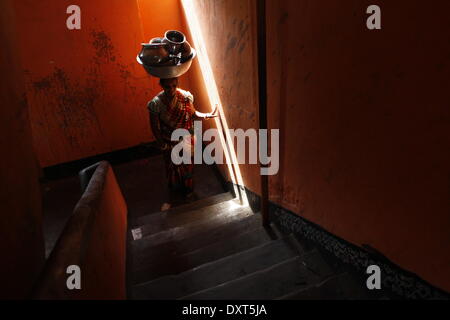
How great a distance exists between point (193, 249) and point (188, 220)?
0.71 metres

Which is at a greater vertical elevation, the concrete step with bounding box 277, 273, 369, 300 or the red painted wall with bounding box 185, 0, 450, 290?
the red painted wall with bounding box 185, 0, 450, 290

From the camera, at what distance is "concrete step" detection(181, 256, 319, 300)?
2.20 meters

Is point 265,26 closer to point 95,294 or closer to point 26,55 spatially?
point 95,294

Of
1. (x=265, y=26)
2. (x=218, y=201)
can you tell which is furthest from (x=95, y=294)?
(x=218, y=201)

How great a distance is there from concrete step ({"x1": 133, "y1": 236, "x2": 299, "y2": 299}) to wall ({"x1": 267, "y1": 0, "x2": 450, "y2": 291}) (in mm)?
505

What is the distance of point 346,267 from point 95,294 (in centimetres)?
166

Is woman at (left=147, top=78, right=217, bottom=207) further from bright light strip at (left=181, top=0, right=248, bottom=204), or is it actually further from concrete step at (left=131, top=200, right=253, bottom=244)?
concrete step at (left=131, top=200, right=253, bottom=244)

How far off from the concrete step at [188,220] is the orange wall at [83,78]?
2.26m

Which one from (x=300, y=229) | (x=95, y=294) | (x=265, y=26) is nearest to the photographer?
(x=95, y=294)

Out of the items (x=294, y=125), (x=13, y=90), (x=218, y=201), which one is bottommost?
(x=218, y=201)

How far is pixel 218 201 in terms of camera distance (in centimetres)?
425

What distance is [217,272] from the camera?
259 centimetres

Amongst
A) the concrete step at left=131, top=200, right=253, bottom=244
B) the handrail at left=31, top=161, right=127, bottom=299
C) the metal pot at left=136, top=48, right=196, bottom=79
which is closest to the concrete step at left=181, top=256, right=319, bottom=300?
the handrail at left=31, top=161, right=127, bottom=299

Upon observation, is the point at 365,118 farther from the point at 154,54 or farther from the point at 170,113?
the point at 170,113
